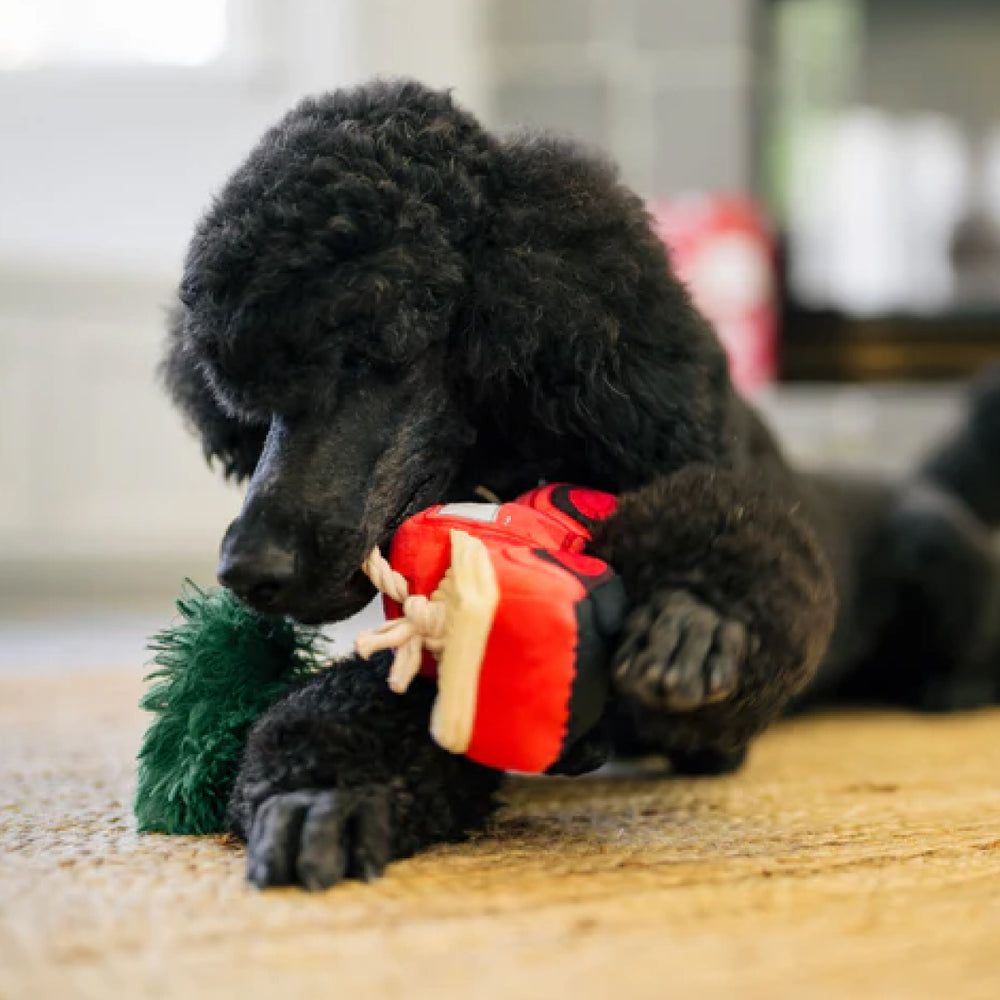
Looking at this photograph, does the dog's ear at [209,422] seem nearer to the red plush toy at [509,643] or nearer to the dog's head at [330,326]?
the dog's head at [330,326]

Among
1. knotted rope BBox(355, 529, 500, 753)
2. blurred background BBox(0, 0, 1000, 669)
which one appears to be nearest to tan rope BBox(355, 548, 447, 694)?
knotted rope BBox(355, 529, 500, 753)

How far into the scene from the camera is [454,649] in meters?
0.69

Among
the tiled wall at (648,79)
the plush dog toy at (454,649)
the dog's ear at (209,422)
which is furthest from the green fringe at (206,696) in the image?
the tiled wall at (648,79)

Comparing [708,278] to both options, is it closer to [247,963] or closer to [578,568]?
[578,568]

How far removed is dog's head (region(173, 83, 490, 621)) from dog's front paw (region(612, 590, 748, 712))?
0.58 ft

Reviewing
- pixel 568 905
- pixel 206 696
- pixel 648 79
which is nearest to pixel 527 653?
pixel 568 905

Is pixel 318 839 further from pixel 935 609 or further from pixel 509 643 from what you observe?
pixel 935 609

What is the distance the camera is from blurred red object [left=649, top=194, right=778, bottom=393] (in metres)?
3.09

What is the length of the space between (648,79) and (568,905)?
2.87m

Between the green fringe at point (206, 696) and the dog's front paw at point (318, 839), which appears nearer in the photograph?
the dog's front paw at point (318, 839)

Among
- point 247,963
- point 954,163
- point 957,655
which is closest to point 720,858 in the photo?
point 247,963

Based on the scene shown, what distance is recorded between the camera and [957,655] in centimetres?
144

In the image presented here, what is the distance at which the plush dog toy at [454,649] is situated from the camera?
67cm

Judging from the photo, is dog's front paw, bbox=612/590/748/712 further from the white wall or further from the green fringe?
the white wall
